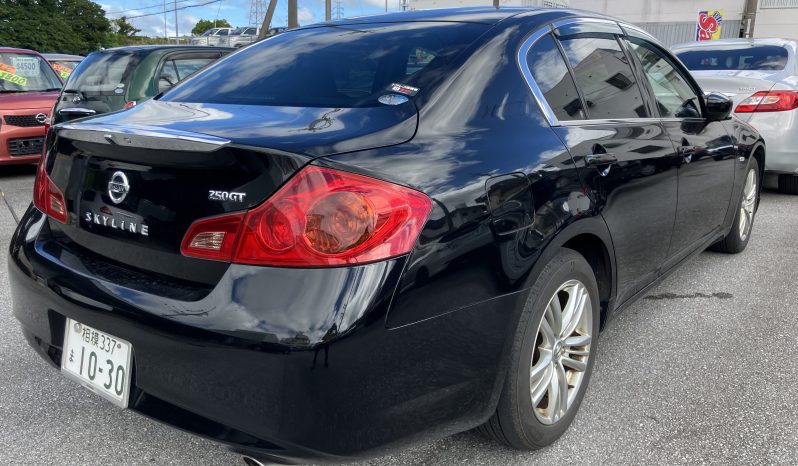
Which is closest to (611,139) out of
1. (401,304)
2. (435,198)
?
(435,198)

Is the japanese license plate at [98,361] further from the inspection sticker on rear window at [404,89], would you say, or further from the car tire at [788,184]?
the car tire at [788,184]

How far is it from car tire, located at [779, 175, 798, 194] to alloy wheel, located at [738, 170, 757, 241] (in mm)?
2644

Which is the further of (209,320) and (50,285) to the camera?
(50,285)

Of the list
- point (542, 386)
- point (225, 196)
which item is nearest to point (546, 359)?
point (542, 386)

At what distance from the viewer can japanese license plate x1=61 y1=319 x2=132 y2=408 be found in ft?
6.00

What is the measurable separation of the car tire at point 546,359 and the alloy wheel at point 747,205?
2636 mm

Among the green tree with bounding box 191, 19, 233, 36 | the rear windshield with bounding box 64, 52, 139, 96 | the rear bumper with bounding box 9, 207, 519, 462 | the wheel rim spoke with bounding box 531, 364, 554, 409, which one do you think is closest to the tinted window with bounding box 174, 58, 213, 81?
the rear windshield with bounding box 64, 52, 139, 96

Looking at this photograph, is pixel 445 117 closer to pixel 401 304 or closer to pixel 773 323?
pixel 401 304

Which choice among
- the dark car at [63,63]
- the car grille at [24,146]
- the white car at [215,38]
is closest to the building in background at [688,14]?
the white car at [215,38]

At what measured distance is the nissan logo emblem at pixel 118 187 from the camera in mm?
1879

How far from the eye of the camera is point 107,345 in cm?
186

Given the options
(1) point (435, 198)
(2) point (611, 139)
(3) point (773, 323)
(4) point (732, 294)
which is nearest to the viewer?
(1) point (435, 198)

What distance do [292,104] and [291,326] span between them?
876 mm

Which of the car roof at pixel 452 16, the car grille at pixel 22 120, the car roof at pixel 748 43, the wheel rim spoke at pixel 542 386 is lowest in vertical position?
the wheel rim spoke at pixel 542 386
